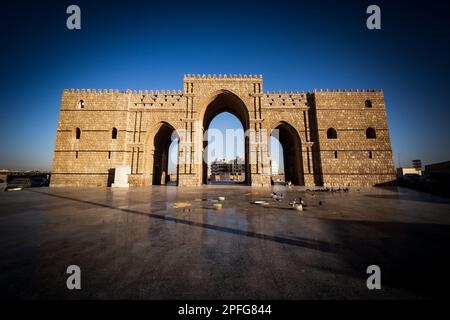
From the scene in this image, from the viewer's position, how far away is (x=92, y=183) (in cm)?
1836

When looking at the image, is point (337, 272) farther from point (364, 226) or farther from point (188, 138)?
point (188, 138)

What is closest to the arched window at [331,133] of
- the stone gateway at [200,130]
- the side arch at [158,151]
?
the stone gateway at [200,130]

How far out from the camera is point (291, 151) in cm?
2188

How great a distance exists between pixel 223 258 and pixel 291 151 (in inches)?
832

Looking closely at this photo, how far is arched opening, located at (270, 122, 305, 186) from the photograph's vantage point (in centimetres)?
1948

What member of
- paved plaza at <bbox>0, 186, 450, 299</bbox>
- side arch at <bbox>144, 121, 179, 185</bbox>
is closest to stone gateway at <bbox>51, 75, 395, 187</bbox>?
side arch at <bbox>144, 121, 179, 185</bbox>

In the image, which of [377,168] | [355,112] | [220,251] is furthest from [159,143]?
[377,168]

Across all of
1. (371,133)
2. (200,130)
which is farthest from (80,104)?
(371,133)

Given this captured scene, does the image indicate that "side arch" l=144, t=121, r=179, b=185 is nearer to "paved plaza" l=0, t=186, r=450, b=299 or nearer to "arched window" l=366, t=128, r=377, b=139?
"paved plaza" l=0, t=186, r=450, b=299

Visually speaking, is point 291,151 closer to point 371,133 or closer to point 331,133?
point 331,133

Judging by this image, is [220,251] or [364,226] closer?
[220,251]

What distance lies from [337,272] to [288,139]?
→ 21.1 m
